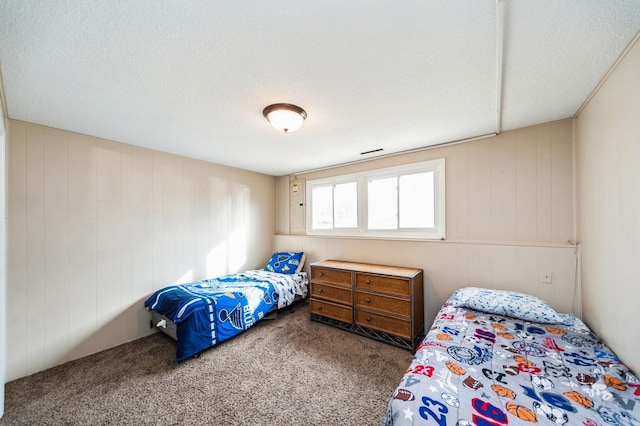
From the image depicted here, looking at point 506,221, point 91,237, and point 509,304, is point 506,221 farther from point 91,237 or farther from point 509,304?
point 91,237

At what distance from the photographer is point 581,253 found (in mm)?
2100

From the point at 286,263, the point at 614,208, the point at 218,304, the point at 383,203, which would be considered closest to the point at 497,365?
the point at 614,208

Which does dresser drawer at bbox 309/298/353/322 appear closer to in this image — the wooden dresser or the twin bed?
the wooden dresser

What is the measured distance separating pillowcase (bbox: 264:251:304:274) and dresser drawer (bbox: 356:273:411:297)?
4.30 ft

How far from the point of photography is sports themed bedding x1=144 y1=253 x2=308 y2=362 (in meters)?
2.39

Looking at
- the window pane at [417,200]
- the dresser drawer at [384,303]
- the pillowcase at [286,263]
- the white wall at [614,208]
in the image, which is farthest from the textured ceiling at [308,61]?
the pillowcase at [286,263]

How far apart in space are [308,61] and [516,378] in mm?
2055

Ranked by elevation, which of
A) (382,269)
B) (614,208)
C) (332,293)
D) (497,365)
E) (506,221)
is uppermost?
(614,208)

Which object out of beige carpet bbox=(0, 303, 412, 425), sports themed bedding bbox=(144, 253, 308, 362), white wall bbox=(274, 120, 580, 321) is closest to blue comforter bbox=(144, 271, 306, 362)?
sports themed bedding bbox=(144, 253, 308, 362)

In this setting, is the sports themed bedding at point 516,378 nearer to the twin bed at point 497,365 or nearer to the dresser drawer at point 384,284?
the twin bed at point 497,365

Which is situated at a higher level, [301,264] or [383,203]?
[383,203]

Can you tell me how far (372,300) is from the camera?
280 centimetres

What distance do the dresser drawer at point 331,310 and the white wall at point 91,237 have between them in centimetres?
164

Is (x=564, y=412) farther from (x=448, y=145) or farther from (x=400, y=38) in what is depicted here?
(x=448, y=145)
